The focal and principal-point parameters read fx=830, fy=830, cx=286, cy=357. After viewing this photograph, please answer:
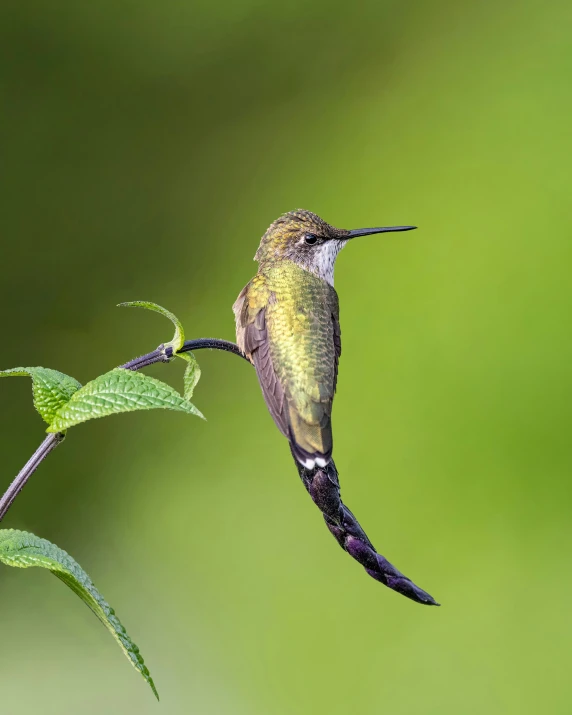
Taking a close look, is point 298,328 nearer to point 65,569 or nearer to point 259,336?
point 259,336

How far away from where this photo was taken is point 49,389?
2.41 ft

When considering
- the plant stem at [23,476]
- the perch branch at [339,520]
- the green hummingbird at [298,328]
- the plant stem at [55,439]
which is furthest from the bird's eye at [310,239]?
the plant stem at [23,476]

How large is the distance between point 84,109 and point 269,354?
273cm

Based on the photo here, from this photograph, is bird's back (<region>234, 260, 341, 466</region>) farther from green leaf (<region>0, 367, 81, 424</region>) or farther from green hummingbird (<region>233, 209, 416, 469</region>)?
green leaf (<region>0, 367, 81, 424</region>)

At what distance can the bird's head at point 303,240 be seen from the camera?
104 cm

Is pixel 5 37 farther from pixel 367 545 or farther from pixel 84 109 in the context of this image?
pixel 367 545

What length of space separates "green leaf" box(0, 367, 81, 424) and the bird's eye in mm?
405

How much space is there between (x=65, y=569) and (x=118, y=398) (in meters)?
0.15

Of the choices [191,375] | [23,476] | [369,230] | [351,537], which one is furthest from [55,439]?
[369,230]

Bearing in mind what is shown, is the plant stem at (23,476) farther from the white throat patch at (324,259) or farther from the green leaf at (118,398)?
the white throat patch at (324,259)

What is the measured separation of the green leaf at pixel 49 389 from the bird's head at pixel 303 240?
0.37m

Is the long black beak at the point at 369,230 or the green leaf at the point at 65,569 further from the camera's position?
the long black beak at the point at 369,230

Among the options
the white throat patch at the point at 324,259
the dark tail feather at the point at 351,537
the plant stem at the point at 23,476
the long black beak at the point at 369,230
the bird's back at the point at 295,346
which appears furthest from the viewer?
the white throat patch at the point at 324,259

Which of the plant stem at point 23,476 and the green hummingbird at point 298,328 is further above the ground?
the green hummingbird at point 298,328
